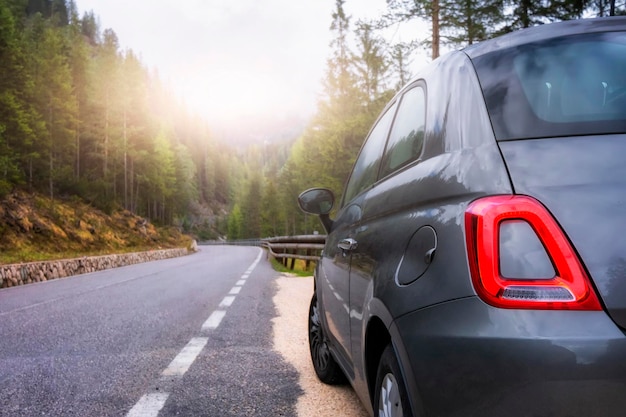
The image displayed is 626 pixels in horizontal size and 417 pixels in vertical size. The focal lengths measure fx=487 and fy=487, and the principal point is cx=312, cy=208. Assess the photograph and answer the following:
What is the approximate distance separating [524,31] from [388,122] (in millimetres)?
1010

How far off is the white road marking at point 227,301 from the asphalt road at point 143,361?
47mm

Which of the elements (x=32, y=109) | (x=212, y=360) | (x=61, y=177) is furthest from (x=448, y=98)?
(x=32, y=109)

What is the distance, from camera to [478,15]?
19.4 meters

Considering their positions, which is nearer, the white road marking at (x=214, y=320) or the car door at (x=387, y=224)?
the car door at (x=387, y=224)

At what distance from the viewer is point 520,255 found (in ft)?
4.58

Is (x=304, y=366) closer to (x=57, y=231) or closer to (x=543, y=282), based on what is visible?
(x=543, y=282)

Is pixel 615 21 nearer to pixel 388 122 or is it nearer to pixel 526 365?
pixel 388 122

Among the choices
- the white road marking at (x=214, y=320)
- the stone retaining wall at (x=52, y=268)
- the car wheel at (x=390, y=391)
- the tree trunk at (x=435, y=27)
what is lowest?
the stone retaining wall at (x=52, y=268)

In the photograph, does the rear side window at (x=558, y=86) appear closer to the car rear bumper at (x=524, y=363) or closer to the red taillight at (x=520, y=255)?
the red taillight at (x=520, y=255)

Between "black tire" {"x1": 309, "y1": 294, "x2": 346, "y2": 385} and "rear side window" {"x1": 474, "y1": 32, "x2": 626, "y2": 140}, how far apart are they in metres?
2.33

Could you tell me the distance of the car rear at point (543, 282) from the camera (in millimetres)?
1261

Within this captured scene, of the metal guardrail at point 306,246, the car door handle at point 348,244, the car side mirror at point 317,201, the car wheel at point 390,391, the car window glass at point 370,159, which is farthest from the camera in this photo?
the metal guardrail at point 306,246

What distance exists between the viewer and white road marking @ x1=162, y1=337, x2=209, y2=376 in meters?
3.96

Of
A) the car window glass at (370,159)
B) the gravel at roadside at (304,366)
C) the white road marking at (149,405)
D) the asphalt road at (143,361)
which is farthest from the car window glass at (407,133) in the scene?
the white road marking at (149,405)
